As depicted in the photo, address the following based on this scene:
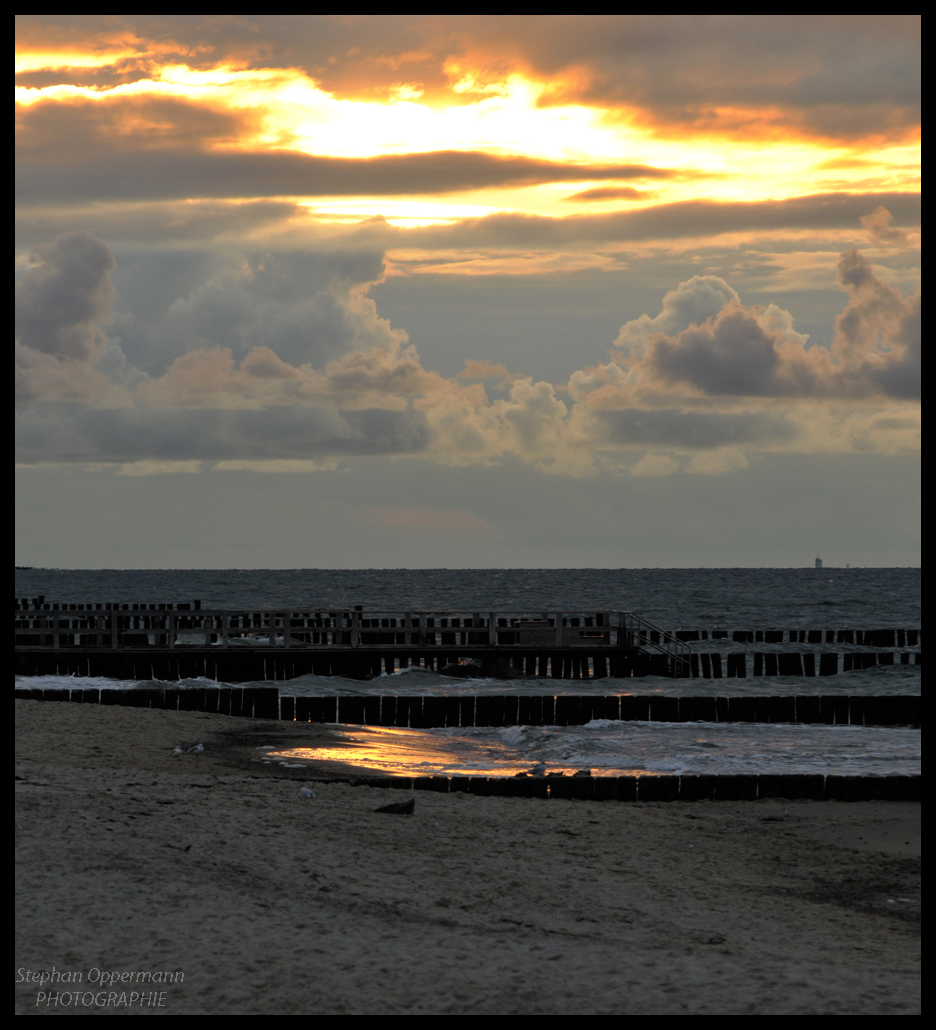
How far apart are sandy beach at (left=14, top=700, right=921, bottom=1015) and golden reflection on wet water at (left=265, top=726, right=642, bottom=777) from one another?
3.18 metres

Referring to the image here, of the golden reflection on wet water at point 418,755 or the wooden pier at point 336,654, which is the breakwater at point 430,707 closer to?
the golden reflection on wet water at point 418,755

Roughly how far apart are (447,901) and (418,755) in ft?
30.5

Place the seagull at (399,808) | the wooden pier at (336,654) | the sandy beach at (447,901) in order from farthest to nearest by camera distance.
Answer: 1. the wooden pier at (336,654)
2. the seagull at (399,808)
3. the sandy beach at (447,901)

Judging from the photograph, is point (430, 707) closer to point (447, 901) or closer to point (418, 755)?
point (418, 755)

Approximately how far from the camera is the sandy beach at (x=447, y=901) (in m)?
6.19

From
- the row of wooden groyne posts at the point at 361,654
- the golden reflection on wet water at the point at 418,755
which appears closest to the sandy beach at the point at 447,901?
the golden reflection on wet water at the point at 418,755

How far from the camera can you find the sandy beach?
619cm

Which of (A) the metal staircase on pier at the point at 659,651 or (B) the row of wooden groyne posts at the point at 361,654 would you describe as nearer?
(B) the row of wooden groyne posts at the point at 361,654

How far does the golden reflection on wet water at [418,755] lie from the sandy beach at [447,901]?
318 cm

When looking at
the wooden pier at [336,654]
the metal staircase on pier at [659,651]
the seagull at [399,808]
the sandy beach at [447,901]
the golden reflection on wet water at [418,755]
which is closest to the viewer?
the sandy beach at [447,901]

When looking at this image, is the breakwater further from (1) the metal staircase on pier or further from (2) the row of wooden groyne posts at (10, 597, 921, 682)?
(1) the metal staircase on pier

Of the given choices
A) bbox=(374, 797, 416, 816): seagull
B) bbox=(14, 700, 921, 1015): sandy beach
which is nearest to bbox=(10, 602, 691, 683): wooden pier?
bbox=(14, 700, 921, 1015): sandy beach
